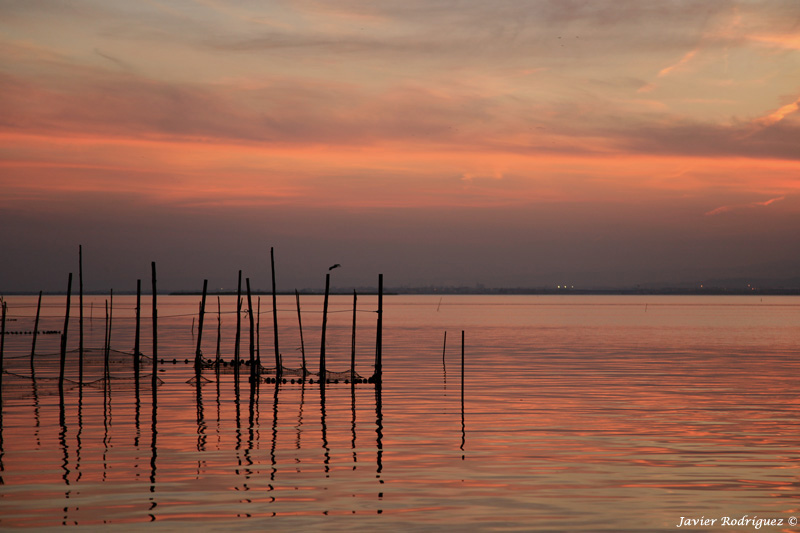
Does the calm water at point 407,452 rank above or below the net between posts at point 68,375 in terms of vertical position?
above

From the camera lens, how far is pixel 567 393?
115 feet

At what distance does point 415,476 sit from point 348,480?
4.74ft

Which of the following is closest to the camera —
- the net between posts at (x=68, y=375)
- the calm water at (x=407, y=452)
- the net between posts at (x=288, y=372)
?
the calm water at (x=407, y=452)

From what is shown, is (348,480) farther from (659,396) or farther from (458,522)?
(659,396)

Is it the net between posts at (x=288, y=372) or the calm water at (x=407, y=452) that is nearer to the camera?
the calm water at (x=407, y=452)

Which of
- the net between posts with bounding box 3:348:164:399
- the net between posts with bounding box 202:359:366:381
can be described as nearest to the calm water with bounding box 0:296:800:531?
the net between posts with bounding box 3:348:164:399

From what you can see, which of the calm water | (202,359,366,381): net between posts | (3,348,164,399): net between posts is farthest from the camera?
(202,359,366,381): net between posts

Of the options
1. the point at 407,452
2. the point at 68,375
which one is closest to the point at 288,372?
the point at 68,375

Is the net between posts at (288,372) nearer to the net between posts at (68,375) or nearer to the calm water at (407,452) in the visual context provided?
the calm water at (407,452)

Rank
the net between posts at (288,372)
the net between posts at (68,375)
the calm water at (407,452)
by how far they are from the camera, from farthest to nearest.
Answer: the net between posts at (288,372)
the net between posts at (68,375)
the calm water at (407,452)

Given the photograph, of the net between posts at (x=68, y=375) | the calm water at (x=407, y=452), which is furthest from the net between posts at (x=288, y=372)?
the net between posts at (x=68, y=375)

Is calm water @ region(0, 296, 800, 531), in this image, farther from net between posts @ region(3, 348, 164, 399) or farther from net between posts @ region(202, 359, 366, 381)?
net between posts @ region(202, 359, 366, 381)

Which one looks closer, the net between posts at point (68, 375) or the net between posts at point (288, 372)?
the net between posts at point (68, 375)

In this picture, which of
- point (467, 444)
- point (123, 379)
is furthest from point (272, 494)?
point (123, 379)
